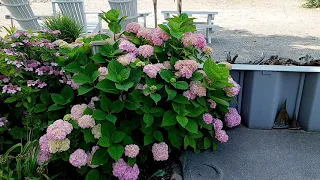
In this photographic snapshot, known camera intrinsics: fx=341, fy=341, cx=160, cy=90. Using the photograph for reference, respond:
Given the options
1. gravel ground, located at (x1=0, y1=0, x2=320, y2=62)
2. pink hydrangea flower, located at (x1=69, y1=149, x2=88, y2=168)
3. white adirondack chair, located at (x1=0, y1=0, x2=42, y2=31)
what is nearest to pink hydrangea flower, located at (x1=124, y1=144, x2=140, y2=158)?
pink hydrangea flower, located at (x1=69, y1=149, x2=88, y2=168)

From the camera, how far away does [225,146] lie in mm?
2676

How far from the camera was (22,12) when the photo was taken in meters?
5.57

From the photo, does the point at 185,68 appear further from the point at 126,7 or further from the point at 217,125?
the point at 126,7

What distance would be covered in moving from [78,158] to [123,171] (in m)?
0.27

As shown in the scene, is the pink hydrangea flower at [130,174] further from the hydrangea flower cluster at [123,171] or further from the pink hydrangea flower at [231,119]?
the pink hydrangea flower at [231,119]

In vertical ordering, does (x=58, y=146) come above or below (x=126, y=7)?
below

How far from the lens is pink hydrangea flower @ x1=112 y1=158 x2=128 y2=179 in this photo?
200cm

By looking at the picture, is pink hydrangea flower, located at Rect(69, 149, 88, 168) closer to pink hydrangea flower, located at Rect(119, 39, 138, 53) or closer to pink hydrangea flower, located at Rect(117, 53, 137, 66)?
pink hydrangea flower, located at Rect(117, 53, 137, 66)

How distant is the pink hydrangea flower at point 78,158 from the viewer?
1.93m

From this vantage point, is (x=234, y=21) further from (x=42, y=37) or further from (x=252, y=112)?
(x=42, y=37)

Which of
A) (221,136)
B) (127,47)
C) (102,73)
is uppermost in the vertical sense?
(127,47)

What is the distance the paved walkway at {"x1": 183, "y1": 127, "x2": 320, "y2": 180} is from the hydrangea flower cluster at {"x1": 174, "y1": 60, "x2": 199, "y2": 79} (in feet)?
2.16

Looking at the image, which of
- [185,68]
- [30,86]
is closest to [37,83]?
[30,86]

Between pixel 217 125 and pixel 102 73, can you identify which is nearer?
pixel 102 73
